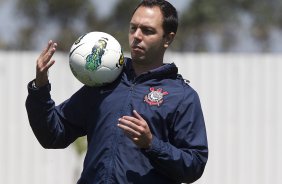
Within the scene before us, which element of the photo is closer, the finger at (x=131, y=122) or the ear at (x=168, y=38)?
the finger at (x=131, y=122)

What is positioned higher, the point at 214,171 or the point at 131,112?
the point at 131,112

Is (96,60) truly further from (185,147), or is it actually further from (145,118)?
(185,147)

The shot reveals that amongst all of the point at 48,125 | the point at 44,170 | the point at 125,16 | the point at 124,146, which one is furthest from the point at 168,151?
the point at 125,16

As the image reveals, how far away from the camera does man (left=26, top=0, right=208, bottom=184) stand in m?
5.08

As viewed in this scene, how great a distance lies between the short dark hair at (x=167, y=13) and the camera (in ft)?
17.5

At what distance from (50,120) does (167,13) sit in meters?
0.90

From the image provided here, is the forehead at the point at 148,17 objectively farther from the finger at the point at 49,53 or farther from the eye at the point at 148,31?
the finger at the point at 49,53

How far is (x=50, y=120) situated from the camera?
5.29m

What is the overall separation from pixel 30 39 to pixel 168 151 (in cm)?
2538

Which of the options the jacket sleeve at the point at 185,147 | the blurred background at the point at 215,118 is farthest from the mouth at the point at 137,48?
the blurred background at the point at 215,118

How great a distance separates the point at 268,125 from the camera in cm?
1460

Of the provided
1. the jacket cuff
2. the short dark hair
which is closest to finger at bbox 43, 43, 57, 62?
the jacket cuff

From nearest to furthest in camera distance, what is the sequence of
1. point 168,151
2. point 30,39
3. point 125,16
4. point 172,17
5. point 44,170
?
point 168,151 < point 172,17 < point 44,170 < point 30,39 < point 125,16

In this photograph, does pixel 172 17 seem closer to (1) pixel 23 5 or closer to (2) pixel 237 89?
(2) pixel 237 89
